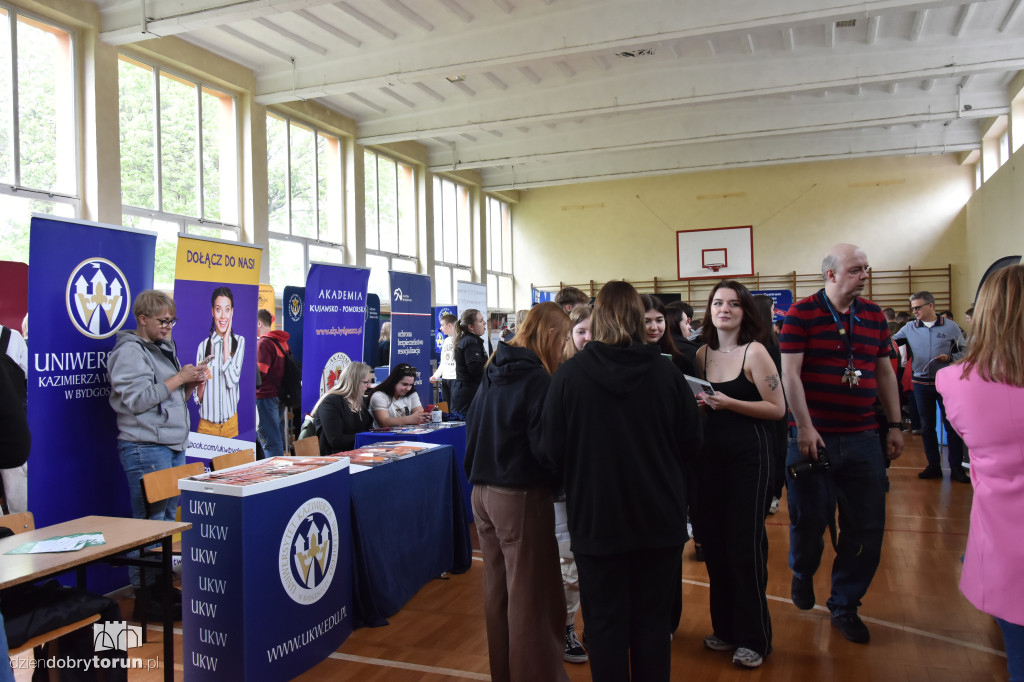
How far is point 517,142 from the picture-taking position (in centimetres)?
1289

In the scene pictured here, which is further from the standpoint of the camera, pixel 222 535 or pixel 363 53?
pixel 363 53

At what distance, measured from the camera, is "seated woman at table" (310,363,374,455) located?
4.46 meters

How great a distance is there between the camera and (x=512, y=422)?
7.43 feet

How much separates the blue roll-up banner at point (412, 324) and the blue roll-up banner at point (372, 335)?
2233mm

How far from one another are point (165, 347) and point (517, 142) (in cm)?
1011

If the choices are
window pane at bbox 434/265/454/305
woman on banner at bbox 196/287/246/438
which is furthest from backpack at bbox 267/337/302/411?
window pane at bbox 434/265/454/305

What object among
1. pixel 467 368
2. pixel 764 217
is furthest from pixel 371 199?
pixel 764 217

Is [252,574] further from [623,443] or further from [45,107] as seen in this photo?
[45,107]

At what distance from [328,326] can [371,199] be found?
23.2ft

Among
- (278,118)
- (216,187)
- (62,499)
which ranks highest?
(278,118)

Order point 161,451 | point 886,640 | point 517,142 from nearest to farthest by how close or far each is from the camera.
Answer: point 886,640
point 161,451
point 517,142

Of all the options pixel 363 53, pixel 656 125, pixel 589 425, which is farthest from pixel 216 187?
pixel 589 425

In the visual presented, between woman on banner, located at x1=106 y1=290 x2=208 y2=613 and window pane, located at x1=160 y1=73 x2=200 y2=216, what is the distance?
5.40 m

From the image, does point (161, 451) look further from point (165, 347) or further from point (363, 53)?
point (363, 53)
